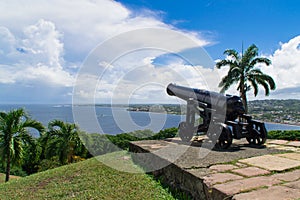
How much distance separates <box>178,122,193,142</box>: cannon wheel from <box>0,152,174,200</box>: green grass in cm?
165

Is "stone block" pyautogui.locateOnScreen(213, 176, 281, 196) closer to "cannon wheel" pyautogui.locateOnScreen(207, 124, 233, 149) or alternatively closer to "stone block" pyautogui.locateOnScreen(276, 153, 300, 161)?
"stone block" pyautogui.locateOnScreen(276, 153, 300, 161)

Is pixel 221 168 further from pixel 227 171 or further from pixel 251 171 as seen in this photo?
pixel 251 171

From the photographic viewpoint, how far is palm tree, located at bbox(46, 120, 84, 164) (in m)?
14.2

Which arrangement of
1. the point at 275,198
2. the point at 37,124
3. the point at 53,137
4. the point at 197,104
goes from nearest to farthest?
the point at 275,198 → the point at 197,104 → the point at 37,124 → the point at 53,137

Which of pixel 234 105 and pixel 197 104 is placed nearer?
pixel 234 105

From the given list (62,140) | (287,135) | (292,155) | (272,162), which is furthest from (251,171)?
(62,140)

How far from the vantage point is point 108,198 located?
3768 mm

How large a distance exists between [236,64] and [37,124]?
42.8ft

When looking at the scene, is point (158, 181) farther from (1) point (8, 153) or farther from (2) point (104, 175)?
(1) point (8, 153)

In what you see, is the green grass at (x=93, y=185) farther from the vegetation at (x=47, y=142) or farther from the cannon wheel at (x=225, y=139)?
the vegetation at (x=47, y=142)

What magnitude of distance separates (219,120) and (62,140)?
11.3 meters

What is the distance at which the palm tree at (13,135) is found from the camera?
1127cm

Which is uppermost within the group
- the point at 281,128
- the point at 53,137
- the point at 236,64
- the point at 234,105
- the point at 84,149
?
the point at 236,64

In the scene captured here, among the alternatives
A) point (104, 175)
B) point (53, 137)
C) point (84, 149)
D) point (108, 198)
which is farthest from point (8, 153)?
point (108, 198)
